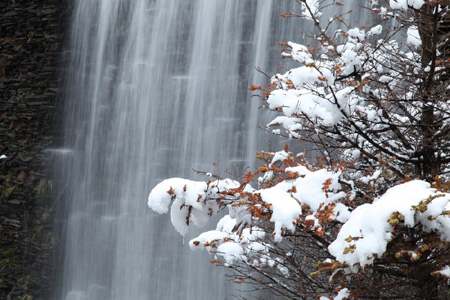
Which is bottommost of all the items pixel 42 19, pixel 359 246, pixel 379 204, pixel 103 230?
pixel 103 230

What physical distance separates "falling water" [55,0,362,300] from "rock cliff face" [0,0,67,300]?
257 millimetres

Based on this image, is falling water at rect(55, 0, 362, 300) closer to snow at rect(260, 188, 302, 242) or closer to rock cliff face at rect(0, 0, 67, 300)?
rock cliff face at rect(0, 0, 67, 300)

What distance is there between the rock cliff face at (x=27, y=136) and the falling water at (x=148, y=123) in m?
0.26

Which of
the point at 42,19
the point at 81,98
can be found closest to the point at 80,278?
the point at 81,98

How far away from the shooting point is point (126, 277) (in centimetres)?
800

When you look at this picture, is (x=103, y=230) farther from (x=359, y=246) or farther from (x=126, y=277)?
(x=359, y=246)

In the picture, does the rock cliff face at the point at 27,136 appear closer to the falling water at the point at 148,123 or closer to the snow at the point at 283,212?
the falling water at the point at 148,123

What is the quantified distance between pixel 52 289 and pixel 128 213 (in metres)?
1.72

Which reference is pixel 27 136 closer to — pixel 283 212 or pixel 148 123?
pixel 148 123

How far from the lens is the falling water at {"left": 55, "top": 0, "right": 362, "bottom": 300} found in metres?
7.41

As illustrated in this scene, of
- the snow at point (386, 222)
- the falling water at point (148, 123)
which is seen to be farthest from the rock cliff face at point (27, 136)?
the snow at point (386, 222)

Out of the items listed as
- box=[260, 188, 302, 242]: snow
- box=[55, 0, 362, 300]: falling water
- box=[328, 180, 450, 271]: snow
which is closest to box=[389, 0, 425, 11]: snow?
box=[328, 180, 450, 271]: snow

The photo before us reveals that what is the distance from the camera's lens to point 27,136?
8.67m

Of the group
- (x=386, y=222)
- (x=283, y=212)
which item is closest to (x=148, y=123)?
(x=283, y=212)
